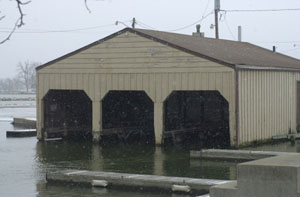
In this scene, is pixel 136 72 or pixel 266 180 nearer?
pixel 266 180

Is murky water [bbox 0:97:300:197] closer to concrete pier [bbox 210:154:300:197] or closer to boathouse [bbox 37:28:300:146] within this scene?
boathouse [bbox 37:28:300:146]

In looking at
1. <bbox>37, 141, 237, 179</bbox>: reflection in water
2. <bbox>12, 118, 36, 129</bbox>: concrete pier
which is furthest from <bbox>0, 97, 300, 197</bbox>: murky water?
<bbox>12, 118, 36, 129</bbox>: concrete pier

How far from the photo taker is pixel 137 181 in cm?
1480

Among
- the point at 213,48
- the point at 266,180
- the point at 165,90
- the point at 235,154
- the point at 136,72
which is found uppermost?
the point at 213,48

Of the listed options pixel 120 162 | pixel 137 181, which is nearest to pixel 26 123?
pixel 120 162

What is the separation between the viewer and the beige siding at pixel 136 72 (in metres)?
22.9

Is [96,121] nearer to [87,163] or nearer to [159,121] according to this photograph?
[159,121]

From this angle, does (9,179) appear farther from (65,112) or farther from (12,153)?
(65,112)

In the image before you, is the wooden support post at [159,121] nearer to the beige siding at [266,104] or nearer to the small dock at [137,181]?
the beige siding at [266,104]

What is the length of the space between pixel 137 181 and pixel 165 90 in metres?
9.66

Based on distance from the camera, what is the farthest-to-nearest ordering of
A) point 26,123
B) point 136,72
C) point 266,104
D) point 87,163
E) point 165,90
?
point 26,123 → point 136,72 → point 266,104 → point 165,90 → point 87,163

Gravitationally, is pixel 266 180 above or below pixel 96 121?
below

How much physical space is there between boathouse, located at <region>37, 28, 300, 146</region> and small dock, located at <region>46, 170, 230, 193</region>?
7919 mm

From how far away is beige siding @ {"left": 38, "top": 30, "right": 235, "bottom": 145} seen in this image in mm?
22922
